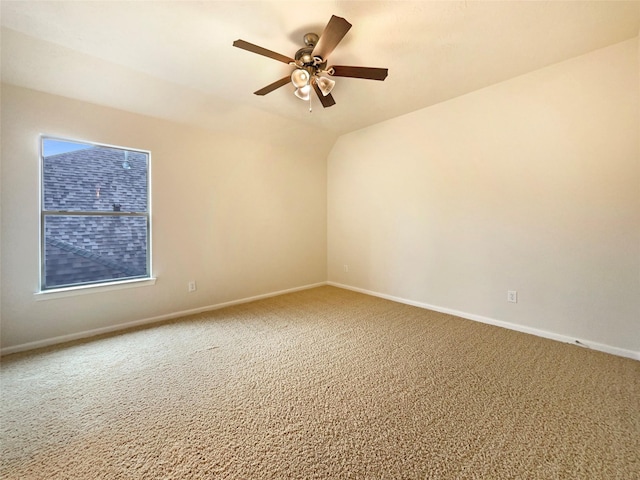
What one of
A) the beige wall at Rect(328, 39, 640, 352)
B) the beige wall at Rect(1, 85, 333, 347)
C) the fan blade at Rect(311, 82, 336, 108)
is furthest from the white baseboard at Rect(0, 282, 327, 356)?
the fan blade at Rect(311, 82, 336, 108)

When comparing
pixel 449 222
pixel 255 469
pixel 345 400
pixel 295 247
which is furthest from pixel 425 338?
pixel 295 247

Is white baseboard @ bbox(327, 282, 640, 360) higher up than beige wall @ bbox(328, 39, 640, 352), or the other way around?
beige wall @ bbox(328, 39, 640, 352)

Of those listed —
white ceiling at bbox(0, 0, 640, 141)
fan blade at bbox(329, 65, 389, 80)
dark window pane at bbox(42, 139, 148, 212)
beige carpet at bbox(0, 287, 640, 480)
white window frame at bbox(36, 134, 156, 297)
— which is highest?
white ceiling at bbox(0, 0, 640, 141)

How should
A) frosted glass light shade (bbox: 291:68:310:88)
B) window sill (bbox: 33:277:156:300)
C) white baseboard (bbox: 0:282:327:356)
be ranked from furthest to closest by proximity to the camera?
window sill (bbox: 33:277:156:300)
white baseboard (bbox: 0:282:327:356)
frosted glass light shade (bbox: 291:68:310:88)

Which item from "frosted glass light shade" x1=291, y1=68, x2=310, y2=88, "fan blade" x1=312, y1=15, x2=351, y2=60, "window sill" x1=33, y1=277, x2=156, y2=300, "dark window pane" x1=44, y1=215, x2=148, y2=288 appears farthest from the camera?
"dark window pane" x1=44, y1=215, x2=148, y2=288

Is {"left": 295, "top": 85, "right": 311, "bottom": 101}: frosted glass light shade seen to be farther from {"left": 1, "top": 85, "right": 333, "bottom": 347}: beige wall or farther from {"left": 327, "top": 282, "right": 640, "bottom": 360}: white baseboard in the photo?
{"left": 327, "top": 282, "right": 640, "bottom": 360}: white baseboard

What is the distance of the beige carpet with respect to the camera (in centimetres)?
129

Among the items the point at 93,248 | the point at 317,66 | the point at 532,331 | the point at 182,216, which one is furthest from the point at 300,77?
the point at 532,331

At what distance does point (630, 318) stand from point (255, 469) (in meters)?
3.24

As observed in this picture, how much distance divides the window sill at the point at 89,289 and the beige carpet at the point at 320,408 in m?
0.52

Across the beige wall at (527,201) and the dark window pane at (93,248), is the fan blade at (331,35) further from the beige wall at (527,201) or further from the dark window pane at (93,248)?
the dark window pane at (93,248)

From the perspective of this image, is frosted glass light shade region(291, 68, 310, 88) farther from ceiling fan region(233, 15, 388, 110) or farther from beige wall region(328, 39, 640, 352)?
beige wall region(328, 39, 640, 352)

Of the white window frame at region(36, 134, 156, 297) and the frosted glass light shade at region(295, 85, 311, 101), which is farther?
the white window frame at region(36, 134, 156, 297)

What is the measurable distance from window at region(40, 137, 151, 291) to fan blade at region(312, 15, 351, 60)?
7.82 ft
